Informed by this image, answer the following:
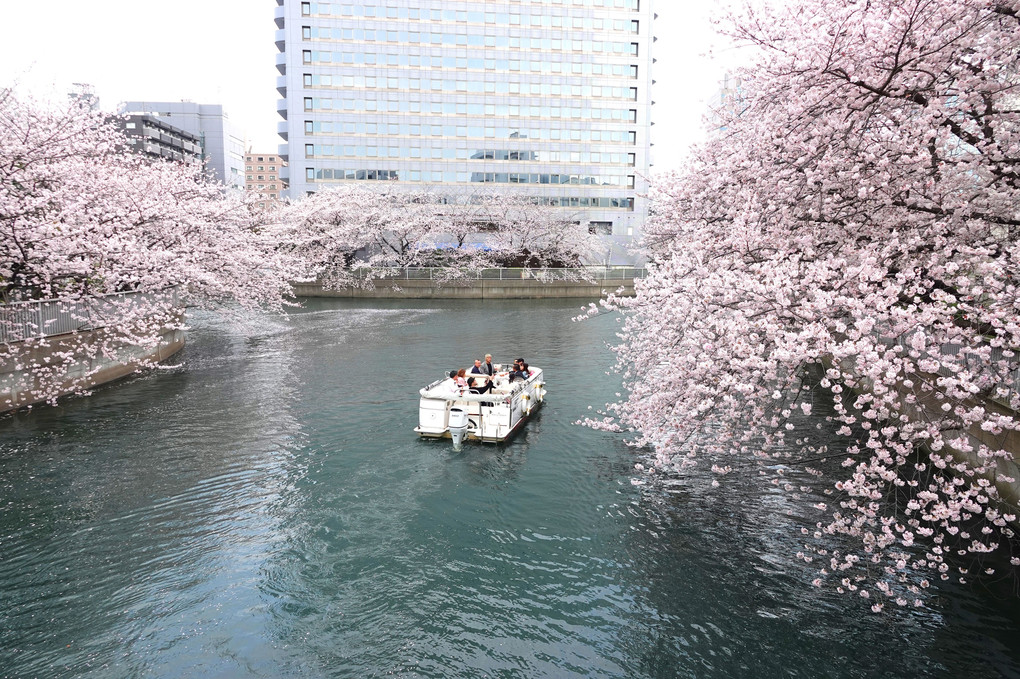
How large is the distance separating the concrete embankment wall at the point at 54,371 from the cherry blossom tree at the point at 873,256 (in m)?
19.3

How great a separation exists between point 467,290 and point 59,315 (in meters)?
45.3

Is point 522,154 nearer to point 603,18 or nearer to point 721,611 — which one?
point 603,18

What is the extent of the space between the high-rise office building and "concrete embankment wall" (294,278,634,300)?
18.3 meters

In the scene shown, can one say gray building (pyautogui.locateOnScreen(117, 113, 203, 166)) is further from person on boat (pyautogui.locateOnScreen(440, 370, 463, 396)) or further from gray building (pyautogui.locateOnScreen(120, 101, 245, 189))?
person on boat (pyautogui.locateOnScreen(440, 370, 463, 396))

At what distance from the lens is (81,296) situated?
789 inches

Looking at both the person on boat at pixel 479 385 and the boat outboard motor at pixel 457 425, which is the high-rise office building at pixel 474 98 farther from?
the boat outboard motor at pixel 457 425

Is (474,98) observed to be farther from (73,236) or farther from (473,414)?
(473,414)

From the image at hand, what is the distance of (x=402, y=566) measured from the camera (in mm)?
11750

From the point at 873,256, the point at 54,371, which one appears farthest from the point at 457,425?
the point at 54,371

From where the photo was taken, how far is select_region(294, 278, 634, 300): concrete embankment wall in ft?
207

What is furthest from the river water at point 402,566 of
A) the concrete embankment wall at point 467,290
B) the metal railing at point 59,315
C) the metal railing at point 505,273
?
the metal railing at point 505,273

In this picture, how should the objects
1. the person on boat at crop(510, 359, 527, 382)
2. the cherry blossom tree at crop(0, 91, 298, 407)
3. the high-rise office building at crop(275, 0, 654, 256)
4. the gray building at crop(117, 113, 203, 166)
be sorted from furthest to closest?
the gray building at crop(117, 113, 203, 166), the high-rise office building at crop(275, 0, 654, 256), the person on boat at crop(510, 359, 527, 382), the cherry blossom tree at crop(0, 91, 298, 407)

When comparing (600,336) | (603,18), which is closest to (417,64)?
(603,18)

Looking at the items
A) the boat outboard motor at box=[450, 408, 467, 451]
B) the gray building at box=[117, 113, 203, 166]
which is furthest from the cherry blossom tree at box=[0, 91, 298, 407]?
the gray building at box=[117, 113, 203, 166]
